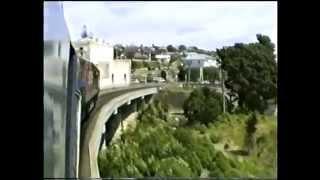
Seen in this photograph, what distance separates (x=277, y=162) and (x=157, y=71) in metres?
2.07

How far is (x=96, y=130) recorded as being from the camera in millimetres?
2492

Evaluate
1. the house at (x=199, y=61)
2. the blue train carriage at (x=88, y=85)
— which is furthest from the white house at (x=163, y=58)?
the blue train carriage at (x=88, y=85)

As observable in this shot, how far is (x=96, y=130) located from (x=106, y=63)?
0.35 meters

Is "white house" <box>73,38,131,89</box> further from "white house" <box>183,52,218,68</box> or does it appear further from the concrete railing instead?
"white house" <box>183,52,218,68</box>

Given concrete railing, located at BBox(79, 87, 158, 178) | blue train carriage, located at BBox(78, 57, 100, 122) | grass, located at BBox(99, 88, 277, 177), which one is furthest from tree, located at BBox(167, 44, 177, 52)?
blue train carriage, located at BBox(78, 57, 100, 122)

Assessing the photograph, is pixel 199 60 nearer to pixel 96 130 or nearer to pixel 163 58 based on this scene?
pixel 163 58

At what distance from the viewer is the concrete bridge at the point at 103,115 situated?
7.72 feet

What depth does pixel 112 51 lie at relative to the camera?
267 centimetres

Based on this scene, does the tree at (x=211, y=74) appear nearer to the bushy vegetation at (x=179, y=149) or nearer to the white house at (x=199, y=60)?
the white house at (x=199, y=60)

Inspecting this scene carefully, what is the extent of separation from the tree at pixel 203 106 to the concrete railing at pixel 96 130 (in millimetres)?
294
